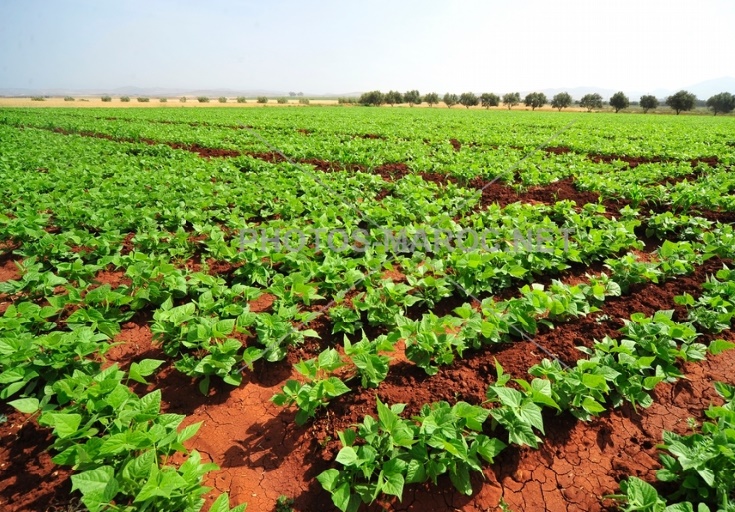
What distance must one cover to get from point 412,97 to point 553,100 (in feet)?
122

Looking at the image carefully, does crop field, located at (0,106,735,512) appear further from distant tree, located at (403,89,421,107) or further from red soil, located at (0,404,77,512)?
distant tree, located at (403,89,421,107)

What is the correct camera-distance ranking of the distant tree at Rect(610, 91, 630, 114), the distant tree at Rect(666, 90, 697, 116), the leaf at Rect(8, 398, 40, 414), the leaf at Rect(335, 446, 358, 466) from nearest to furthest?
the leaf at Rect(335, 446, 358, 466)
the leaf at Rect(8, 398, 40, 414)
the distant tree at Rect(666, 90, 697, 116)
the distant tree at Rect(610, 91, 630, 114)

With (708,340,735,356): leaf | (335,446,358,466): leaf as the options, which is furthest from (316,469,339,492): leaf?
(708,340,735,356): leaf

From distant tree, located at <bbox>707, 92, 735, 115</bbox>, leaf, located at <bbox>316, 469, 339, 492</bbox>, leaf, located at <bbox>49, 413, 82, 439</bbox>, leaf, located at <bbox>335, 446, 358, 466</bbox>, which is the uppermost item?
distant tree, located at <bbox>707, 92, 735, 115</bbox>

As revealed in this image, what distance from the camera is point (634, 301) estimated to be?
14.8 ft

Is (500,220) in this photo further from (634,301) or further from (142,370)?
(142,370)

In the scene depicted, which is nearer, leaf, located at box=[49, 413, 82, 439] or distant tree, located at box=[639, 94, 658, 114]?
leaf, located at box=[49, 413, 82, 439]

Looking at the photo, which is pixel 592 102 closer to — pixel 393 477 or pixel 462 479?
pixel 462 479

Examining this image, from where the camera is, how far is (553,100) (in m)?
91.2

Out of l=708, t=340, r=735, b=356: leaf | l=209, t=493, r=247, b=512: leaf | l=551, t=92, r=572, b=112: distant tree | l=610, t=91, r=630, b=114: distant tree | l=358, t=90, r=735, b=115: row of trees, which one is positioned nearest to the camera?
l=209, t=493, r=247, b=512: leaf

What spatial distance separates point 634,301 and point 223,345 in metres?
5.05

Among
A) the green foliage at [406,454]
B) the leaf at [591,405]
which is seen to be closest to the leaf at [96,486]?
the green foliage at [406,454]

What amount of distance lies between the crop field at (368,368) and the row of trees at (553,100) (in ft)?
283

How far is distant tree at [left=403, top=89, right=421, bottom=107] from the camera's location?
93875mm
